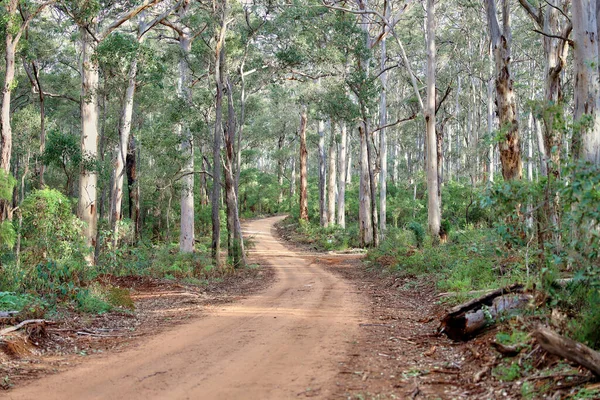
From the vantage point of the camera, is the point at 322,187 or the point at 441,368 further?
the point at 322,187

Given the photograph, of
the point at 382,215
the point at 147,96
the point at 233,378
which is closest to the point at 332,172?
the point at 382,215

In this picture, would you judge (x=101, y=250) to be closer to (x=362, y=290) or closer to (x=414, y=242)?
(x=362, y=290)

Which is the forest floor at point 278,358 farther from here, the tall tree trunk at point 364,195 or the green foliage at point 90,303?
the tall tree trunk at point 364,195

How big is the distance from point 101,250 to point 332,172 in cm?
1896

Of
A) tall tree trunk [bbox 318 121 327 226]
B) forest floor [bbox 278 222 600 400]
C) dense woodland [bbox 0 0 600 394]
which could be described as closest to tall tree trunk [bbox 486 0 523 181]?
dense woodland [bbox 0 0 600 394]

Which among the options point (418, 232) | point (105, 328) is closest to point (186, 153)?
point (418, 232)

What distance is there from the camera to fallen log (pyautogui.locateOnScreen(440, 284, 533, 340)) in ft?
20.8

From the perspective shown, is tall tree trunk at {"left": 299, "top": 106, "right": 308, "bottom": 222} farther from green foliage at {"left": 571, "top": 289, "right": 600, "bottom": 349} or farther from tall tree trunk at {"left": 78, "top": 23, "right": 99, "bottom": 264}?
green foliage at {"left": 571, "top": 289, "right": 600, "bottom": 349}

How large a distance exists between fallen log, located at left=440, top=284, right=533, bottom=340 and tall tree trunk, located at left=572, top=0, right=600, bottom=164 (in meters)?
3.14

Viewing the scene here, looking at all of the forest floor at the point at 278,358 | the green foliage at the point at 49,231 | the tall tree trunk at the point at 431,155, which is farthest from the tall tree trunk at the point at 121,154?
the tall tree trunk at the point at 431,155

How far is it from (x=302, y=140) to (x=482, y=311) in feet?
99.2

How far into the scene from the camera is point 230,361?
5988 mm

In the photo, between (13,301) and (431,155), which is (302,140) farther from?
(13,301)

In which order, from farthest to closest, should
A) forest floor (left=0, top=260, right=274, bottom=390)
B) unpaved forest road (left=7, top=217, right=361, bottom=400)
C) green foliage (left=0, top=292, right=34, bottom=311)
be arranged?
green foliage (left=0, top=292, right=34, bottom=311)
forest floor (left=0, top=260, right=274, bottom=390)
unpaved forest road (left=7, top=217, right=361, bottom=400)
